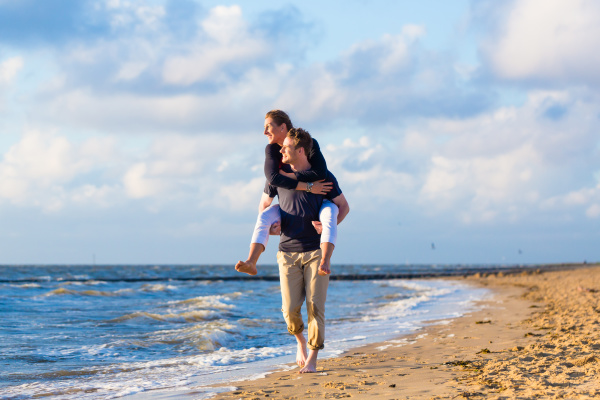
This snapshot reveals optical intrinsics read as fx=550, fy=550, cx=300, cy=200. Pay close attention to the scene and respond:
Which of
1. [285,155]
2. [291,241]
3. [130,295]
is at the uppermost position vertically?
[285,155]

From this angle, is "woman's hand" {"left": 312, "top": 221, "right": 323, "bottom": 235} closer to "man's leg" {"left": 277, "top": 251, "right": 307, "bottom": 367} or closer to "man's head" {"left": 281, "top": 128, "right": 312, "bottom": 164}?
"man's leg" {"left": 277, "top": 251, "right": 307, "bottom": 367}

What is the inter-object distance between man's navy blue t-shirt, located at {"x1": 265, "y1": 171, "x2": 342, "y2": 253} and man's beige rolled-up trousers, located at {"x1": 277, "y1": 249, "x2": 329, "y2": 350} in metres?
0.09

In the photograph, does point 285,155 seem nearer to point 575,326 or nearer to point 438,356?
point 438,356

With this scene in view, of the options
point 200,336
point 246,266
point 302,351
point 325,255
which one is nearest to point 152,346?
point 200,336

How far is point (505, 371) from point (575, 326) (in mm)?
3842

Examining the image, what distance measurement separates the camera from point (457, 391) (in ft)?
13.3

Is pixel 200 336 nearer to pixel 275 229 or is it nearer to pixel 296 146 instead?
pixel 275 229

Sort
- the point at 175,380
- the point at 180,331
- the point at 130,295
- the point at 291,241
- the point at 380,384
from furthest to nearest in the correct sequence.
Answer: the point at 130,295 < the point at 180,331 < the point at 175,380 < the point at 291,241 < the point at 380,384

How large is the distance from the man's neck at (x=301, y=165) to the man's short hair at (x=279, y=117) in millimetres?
403

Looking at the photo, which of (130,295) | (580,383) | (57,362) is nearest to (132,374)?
(57,362)

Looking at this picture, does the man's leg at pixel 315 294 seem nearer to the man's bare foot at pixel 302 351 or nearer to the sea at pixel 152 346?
the man's bare foot at pixel 302 351

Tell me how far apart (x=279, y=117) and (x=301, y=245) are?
1200 mm

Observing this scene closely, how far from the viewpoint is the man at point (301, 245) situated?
489 centimetres

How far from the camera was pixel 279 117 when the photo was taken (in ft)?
16.7
